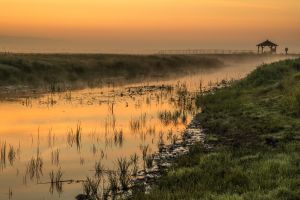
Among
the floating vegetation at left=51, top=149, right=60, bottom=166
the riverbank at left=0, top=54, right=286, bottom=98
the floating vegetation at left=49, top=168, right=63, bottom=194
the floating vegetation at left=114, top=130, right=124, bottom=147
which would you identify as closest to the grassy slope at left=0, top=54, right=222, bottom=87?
the riverbank at left=0, top=54, right=286, bottom=98

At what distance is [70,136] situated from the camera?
72.9 feet

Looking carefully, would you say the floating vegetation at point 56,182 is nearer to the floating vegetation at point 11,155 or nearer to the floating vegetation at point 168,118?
the floating vegetation at point 11,155

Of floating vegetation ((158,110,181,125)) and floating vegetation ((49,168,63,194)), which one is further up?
floating vegetation ((158,110,181,125))

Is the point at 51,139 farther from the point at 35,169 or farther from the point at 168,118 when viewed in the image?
the point at 168,118

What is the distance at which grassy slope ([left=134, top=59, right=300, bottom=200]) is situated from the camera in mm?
12281

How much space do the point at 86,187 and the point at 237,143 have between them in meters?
8.02

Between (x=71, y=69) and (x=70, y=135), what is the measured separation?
1787 inches

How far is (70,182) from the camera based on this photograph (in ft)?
49.1

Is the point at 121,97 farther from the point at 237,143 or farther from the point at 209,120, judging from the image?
the point at 237,143

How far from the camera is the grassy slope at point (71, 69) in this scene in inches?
2149

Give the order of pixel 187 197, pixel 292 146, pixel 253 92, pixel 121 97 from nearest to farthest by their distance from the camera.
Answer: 1. pixel 187 197
2. pixel 292 146
3. pixel 253 92
4. pixel 121 97

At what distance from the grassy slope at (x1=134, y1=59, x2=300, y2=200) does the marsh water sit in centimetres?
231

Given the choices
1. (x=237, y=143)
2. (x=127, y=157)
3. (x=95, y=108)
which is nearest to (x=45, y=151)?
(x=127, y=157)

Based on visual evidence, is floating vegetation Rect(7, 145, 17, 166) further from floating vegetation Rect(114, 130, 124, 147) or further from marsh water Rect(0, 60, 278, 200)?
floating vegetation Rect(114, 130, 124, 147)
